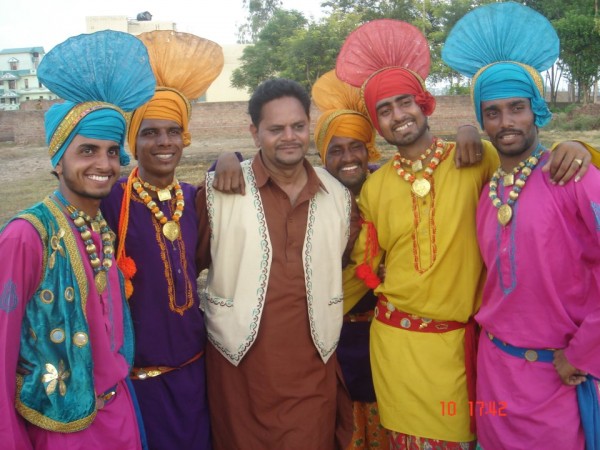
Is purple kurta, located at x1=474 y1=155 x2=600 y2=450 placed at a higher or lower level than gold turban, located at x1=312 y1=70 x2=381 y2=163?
lower

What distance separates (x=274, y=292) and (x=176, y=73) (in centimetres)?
143

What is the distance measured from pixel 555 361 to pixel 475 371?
1.81 feet

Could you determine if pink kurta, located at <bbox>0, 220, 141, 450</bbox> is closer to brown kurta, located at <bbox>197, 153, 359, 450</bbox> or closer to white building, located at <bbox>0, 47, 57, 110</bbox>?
brown kurta, located at <bbox>197, 153, 359, 450</bbox>

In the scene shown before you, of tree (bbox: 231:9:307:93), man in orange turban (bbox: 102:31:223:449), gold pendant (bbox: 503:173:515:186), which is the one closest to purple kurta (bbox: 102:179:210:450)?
man in orange turban (bbox: 102:31:223:449)

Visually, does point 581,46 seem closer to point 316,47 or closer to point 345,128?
point 316,47

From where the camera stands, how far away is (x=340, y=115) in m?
3.77

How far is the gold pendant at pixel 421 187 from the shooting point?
3.06 m

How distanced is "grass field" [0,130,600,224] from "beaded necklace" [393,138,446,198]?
8682 millimetres

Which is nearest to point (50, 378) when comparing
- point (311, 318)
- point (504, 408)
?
point (311, 318)

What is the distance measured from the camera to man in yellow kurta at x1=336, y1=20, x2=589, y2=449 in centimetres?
298

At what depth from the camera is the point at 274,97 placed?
3.14 m

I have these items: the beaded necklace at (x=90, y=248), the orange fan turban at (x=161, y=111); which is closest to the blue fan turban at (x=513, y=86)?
the orange fan turban at (x=161, y=111)

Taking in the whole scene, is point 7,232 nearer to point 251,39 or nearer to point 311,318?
point 311,318
